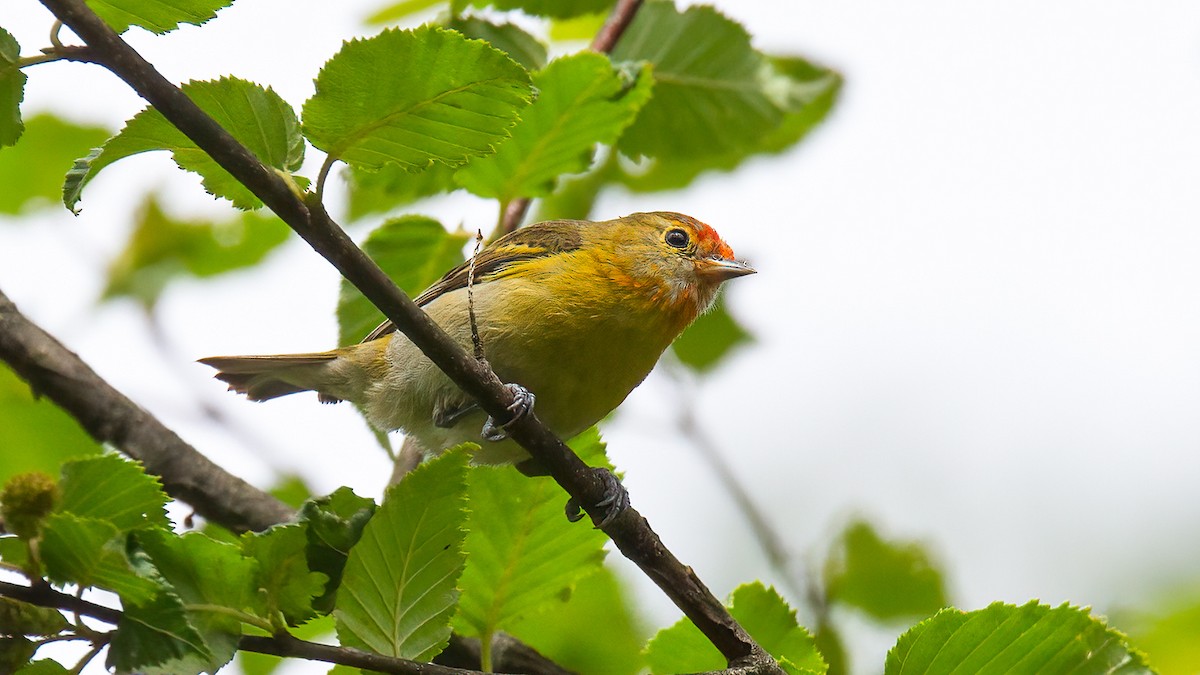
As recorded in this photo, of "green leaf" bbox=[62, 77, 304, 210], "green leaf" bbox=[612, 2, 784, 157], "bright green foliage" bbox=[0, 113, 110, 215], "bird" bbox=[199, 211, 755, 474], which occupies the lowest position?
"green leaf" bbox=[62, 77, 304, 210]

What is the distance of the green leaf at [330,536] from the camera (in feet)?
7.89

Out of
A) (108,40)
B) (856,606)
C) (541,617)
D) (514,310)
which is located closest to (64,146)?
(514,310)

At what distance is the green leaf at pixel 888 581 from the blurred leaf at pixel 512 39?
7.21ft

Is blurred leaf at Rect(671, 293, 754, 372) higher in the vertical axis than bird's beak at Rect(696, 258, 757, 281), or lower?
lower

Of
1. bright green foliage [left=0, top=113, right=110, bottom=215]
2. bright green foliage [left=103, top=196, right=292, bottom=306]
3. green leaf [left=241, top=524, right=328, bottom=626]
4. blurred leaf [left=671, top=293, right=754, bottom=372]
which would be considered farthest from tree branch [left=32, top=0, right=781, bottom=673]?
bright green foliage [left=0, top=113, right=110, bottom=215]

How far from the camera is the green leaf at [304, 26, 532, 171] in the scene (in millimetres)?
2443

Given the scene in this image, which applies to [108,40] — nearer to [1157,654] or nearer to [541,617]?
[541,617]

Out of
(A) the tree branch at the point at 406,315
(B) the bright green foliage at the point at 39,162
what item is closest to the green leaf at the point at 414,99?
(A) the tree branch at the point at 406,315

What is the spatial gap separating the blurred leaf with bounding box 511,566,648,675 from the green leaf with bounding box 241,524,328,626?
1.51 m

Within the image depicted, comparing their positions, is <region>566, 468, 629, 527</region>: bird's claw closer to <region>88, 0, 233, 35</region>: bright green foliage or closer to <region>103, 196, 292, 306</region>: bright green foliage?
<region>88, 0, 233, 35</region>: bright green foliage

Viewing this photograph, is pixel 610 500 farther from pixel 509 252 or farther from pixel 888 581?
pixel 509 252

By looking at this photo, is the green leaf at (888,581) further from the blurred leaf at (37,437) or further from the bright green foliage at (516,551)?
the blurred leaf at (37,437)

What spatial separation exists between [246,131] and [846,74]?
359 centimetres

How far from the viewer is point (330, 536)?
7.93ft
